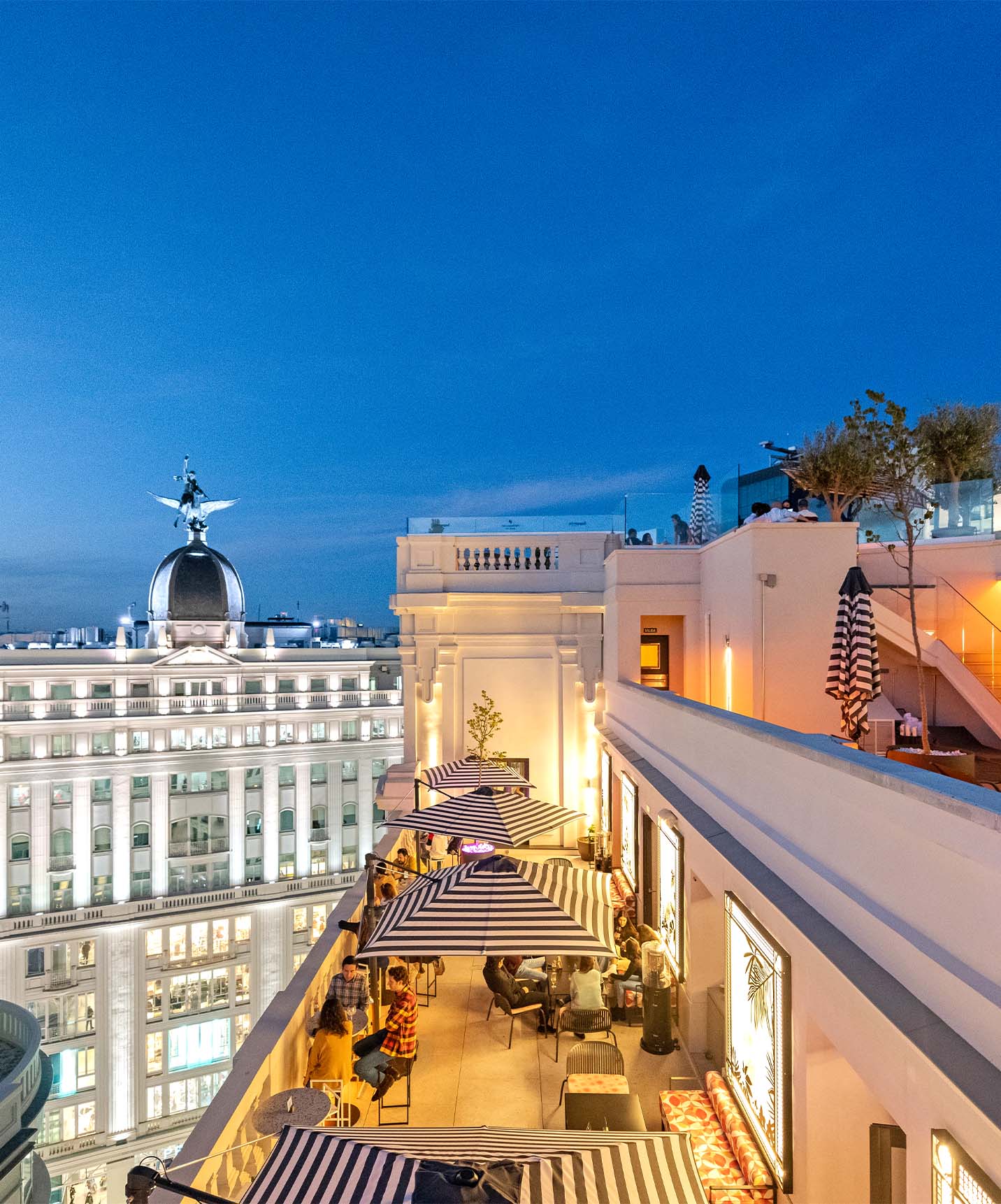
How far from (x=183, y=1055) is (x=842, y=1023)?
46.1 m

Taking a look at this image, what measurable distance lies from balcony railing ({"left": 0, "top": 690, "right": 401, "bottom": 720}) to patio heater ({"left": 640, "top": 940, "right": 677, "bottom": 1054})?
1582 inches

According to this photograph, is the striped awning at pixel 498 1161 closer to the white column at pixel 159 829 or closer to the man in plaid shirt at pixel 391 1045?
the man in plaid shirt at pixel 391 1045

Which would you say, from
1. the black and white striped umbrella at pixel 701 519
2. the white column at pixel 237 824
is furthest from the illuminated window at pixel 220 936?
the black and white striped umbrella at pixel 701 519

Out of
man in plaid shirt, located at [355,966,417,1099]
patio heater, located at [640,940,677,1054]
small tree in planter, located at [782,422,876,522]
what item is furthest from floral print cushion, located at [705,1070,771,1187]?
small tree in planter, located at [782,422,876,522]

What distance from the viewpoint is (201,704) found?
44.7m

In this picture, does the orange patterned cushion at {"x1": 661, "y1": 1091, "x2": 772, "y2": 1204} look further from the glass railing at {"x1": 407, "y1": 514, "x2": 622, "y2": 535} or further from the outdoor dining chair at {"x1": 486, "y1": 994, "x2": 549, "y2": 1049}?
the glass railing at {"x1": 407, "y1": 514, "x2": 622, "y2": 535}

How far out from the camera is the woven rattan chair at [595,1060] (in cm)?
755

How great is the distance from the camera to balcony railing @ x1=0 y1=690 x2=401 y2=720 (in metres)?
40.9

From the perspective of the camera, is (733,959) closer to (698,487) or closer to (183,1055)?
(698,487)

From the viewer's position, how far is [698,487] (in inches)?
773

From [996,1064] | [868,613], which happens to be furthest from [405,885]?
[996,1064]

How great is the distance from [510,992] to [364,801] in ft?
137

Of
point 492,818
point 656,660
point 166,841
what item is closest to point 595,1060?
point 492,818

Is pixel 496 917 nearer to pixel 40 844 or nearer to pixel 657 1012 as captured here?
pixel 657 1012
